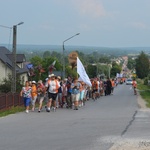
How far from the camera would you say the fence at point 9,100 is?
844 inches

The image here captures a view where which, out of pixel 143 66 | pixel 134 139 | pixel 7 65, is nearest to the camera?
pixel 134 139

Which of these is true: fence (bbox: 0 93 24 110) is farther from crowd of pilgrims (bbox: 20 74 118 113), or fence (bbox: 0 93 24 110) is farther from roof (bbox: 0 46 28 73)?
roof (bbox: 0 46 28 73)

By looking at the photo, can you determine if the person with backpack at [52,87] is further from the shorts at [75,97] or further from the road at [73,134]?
the road at [73,134]

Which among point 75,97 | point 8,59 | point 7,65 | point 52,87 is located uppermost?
point 8,59

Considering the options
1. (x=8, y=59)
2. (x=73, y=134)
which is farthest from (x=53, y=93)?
(x=8, y=59)

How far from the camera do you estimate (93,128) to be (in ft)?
45.4

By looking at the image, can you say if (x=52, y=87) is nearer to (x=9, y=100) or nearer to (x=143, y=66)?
(x=9, y=100)

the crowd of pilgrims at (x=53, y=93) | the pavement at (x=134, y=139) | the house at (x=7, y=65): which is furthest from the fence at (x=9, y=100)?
the house at (x=7, y=65)

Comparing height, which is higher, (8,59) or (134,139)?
A: (8,59)

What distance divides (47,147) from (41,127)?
3811 millimetres

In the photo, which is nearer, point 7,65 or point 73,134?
point 73,134

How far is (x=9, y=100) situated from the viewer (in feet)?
74.9

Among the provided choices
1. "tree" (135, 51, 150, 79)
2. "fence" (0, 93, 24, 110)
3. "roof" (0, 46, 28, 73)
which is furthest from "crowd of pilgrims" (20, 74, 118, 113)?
"tree" (135, 51, 150, 79)

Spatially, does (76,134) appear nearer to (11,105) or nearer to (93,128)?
(93,128)
